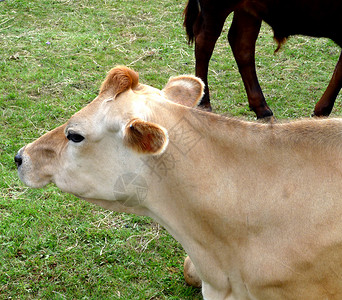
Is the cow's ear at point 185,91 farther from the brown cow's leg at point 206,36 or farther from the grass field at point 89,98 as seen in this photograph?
the brown cow's leg at point 206,36

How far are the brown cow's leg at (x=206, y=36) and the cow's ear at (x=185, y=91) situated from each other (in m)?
2.29

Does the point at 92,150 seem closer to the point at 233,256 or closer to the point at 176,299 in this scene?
the point at 233,256

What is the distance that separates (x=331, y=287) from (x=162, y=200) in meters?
1.07

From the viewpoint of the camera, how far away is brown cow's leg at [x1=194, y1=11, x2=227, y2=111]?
535 centimetres

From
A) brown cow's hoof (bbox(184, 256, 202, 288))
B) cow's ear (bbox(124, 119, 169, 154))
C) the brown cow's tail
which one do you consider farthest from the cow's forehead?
the brown cow's tail

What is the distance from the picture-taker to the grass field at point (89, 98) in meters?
3.87

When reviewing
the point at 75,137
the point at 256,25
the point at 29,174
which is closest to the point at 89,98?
the point at 256,25

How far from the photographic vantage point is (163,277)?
3881 mm

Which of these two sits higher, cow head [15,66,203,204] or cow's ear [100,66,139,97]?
cow's ear [100,66,139,97]

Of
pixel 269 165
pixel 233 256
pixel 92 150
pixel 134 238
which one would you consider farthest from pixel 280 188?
pixel 134 238

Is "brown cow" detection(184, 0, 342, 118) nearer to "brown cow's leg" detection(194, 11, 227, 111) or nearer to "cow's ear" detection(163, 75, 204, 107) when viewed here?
"brown cow's leg" detection(194, 11, 227, 111)

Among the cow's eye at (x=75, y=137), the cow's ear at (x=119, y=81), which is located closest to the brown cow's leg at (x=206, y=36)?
the cow's ear at (x=119, y=81)

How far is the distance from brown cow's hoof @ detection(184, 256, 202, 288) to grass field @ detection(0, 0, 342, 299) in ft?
0.26

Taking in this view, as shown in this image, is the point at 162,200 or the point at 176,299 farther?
the point at 176,299
